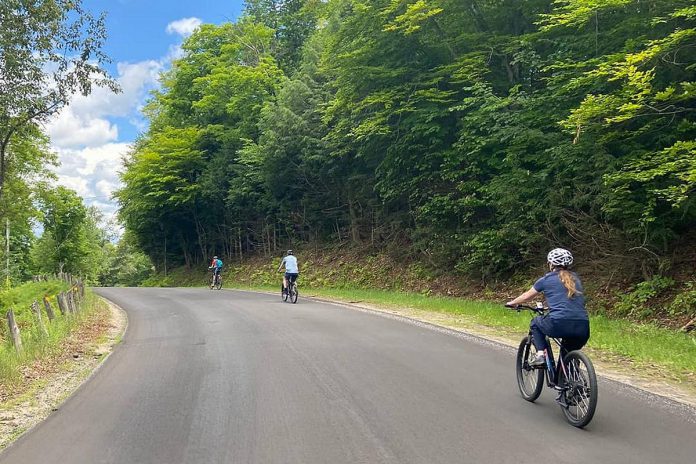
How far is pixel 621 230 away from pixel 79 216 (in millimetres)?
50737

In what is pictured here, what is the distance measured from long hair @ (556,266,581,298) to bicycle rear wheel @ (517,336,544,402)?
1.04 m

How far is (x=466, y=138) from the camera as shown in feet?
59.6

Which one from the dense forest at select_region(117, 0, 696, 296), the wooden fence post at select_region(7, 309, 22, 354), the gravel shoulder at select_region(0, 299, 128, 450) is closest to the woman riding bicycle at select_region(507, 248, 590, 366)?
the dense forest at select_region(117, 0, 696, 296)

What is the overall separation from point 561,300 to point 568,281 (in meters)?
0.21

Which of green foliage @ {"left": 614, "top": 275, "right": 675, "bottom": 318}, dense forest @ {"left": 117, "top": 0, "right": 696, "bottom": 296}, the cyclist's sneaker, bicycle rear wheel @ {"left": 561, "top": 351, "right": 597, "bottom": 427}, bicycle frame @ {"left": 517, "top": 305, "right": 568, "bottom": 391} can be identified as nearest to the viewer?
bicycle rear wheel @ {"left": 561, "top": 351, "right": 597, "bottom": 427}

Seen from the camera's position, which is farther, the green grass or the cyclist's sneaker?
the green grass

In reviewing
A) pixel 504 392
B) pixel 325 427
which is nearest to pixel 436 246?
pixel 504 392

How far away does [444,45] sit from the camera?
1934cm

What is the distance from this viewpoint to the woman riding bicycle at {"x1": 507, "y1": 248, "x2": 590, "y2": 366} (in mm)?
5539

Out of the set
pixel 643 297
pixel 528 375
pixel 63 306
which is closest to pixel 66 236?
pixel 63 306

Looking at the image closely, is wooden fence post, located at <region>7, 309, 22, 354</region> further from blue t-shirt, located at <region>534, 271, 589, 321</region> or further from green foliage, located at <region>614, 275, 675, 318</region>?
green foliage, located at <region>614, 275, 675, 318</region>

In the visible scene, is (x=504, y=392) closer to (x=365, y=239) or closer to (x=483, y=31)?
(x=483, y=31)

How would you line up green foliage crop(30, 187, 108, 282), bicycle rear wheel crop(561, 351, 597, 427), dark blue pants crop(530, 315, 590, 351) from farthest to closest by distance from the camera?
green foliage crop(30, 187, 108, 282) < dark blue pants crop(530, 315, 590, 351) < bicycle rear wheel crop(561, 351, 597, 427)

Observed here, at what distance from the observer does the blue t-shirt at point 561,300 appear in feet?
18.2
